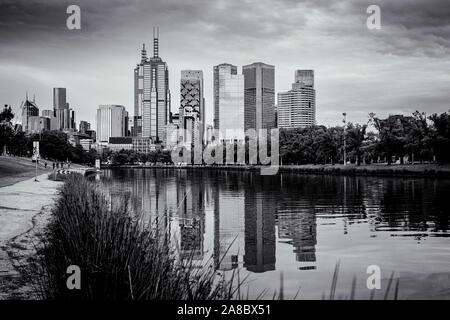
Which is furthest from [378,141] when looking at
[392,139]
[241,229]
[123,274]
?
[123,274]

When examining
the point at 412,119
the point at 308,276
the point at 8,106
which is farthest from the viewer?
the point at 412,119

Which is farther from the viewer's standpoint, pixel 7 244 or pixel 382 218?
pixel 382 218

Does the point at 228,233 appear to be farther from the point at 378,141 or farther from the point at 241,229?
the point at 378,141

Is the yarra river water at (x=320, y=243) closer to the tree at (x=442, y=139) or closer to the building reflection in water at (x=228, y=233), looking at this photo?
the building reflection in water at (x=228, y=233)

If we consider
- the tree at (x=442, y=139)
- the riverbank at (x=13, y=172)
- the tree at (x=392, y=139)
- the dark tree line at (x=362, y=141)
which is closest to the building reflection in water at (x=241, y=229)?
the riverbank at (x=13, y=172)

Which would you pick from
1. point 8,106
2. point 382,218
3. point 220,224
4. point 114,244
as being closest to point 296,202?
point 382,218

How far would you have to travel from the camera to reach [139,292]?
8.90 m

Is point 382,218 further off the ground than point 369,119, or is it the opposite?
point 369,119

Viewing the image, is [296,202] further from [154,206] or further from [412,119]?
[412,119]

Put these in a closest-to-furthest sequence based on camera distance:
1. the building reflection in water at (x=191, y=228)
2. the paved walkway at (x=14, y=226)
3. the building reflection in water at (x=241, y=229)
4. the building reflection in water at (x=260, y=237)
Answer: the paved walkway at (x=14, y=226), the building reflection in water at (x=260, y=237), the building reflection in water at (x=241, y=229), the building reflection in water at (x=191, y=228)

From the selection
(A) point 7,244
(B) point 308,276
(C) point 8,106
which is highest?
(C) point 8,106

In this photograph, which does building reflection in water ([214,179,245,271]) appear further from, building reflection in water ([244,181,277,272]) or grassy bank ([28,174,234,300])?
grassy bank ([28,174,234,300])

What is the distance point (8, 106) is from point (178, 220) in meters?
55.5
